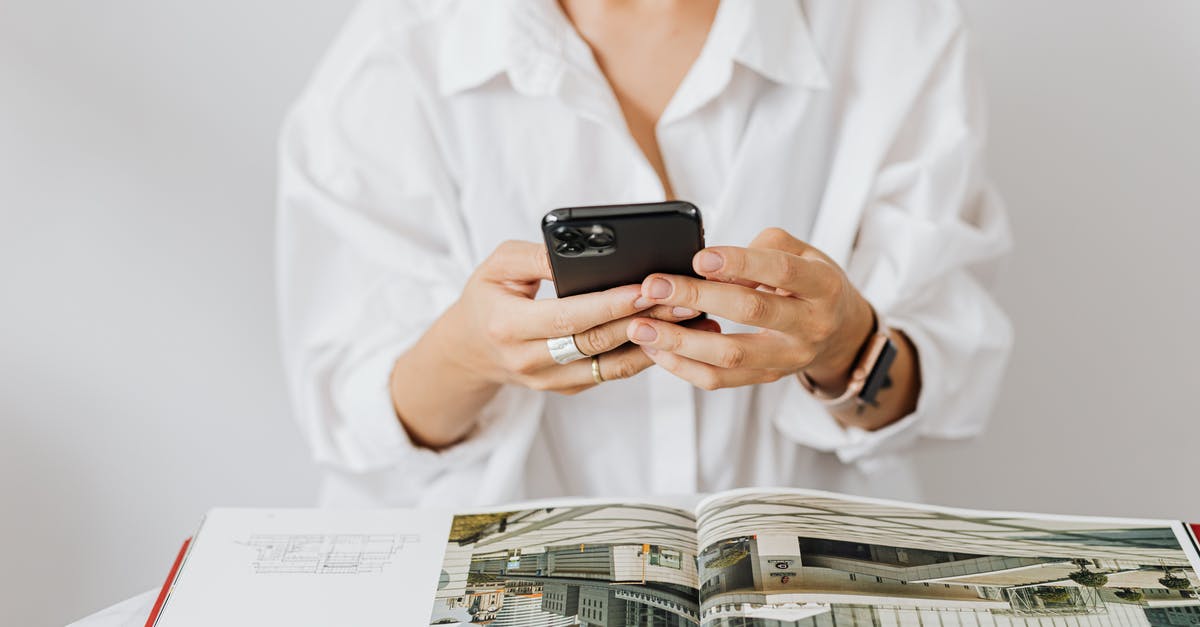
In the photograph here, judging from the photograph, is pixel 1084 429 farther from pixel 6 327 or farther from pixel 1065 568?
pixel 6 327

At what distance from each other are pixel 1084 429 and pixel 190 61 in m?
1.06

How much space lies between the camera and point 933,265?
0.81 meters

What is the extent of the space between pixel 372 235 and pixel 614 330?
289mm

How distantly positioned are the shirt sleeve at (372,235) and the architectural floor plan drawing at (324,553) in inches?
8.0

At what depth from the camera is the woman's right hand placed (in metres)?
0.58

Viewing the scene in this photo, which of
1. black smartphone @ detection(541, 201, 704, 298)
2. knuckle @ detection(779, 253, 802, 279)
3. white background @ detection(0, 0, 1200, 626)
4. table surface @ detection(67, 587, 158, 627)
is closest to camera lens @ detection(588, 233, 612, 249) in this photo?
black smartphone @ detection(541, 201, 704, 298)

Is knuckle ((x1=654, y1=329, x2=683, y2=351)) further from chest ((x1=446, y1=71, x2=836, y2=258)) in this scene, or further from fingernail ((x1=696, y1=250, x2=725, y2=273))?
chest ((x1=446, y1=71, x2=836, y2=258))

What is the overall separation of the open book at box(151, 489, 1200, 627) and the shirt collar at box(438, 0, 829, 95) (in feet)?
1.15

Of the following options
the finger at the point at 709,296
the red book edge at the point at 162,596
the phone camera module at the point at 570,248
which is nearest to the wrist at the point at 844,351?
the finger at the point at 709,296

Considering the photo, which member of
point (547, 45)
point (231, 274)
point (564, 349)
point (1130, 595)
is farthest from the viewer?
point (231, 274)

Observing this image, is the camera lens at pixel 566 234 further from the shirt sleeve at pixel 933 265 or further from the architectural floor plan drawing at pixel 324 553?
the shirt sleeve at pixel 933 265

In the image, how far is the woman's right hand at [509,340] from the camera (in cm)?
58

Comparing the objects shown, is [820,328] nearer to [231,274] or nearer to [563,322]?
[563,322]

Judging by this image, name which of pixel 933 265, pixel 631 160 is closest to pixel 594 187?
pixel 631 160
